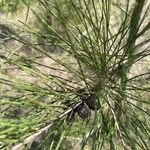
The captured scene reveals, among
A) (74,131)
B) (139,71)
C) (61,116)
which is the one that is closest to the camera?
(61,116)

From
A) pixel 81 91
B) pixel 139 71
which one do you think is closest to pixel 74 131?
pixel 81 91

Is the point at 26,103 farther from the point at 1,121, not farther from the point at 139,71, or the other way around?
the point at 139,71

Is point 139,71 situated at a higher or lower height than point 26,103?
higher

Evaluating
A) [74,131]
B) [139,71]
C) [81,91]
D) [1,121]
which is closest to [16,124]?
[1,121]

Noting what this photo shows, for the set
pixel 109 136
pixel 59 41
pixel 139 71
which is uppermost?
pixel 139 71

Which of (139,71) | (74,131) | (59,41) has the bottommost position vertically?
(74,131)

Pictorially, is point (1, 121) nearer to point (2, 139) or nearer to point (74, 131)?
point (2, 139)

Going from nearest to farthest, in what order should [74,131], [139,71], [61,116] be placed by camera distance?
[61,116] < [74,131] < [139,71]

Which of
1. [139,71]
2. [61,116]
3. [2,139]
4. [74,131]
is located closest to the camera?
[2,139]

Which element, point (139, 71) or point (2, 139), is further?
point (139, 71)
